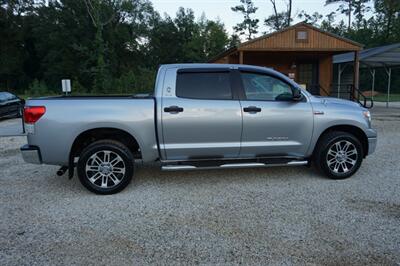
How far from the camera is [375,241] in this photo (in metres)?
3.12

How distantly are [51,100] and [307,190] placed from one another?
3.87m

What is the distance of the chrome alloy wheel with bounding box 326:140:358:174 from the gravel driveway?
247 millimetres

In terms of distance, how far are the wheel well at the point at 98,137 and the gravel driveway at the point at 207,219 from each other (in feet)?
2.04

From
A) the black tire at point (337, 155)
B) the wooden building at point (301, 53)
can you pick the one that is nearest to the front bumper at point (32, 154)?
the black tire at point (337, 155)

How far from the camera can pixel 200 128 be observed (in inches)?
180

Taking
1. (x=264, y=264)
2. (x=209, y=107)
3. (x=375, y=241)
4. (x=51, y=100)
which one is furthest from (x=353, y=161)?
(x=51, y=100)

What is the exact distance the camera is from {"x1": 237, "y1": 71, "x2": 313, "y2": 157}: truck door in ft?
15.5

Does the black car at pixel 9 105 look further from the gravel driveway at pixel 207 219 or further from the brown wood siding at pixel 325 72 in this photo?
the brown wood siding at pixel 325 72

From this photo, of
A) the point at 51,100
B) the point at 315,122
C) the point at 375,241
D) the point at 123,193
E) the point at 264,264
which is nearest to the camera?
the point at 264,264

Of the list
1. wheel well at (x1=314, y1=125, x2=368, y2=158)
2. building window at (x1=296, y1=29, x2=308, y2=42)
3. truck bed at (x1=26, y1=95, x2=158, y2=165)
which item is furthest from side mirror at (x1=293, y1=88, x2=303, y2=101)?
building window at (x1=296, y1=29, x2=308, y2=42)

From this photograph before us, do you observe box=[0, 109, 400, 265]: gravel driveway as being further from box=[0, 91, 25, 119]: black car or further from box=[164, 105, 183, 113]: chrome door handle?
box=[0, 91, 25, 119]: black car

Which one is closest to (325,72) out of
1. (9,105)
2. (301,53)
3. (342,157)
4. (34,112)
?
(301,53)

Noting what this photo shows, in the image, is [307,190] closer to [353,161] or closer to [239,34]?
[353,161]

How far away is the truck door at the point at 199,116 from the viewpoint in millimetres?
4527
